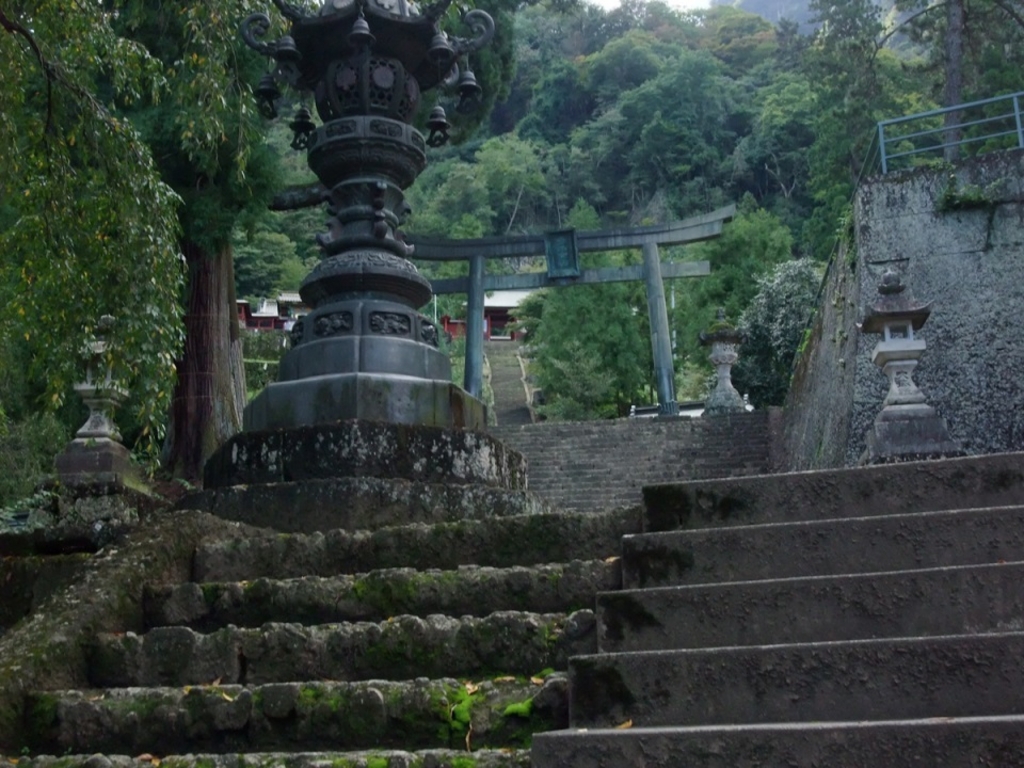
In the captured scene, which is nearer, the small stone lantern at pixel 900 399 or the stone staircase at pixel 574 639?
the stone staircase at pixel 574 639

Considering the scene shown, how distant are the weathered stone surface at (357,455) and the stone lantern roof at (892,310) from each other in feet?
10.5

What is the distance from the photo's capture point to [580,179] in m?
57.3

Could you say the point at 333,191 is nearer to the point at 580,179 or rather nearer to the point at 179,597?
the point at 179,597

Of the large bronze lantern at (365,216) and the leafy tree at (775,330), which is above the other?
the leafy tree at (775,330)

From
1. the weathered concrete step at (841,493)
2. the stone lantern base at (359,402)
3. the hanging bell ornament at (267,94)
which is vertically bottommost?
the weathered concrete step at (841,493)

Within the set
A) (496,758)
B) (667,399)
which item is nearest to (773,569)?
(496,758)

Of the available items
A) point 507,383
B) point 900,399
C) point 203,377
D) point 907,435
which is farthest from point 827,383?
point 507,383

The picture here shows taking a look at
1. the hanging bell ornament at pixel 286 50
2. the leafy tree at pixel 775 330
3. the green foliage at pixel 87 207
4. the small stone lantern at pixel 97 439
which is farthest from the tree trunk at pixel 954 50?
the small stone lantern at pixel 97 439

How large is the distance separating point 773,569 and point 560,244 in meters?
17.4

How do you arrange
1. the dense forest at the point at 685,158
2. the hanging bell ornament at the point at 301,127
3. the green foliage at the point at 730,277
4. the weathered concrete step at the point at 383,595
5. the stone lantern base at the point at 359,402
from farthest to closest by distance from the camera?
the green foliage at the point at 730,277, the dense forest at the point at 685,158, the hanging bell ornament at the point at 301,127, the stone lantern base at the point at 359,402, the weathered concrete step at the point at 383,595

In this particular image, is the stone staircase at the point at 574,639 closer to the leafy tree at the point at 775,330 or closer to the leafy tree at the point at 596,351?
the leafy tree at the point at 775,330

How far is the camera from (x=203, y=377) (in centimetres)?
1296

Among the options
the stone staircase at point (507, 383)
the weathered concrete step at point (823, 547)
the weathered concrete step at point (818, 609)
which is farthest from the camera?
the stone staircase at point (507, 383)

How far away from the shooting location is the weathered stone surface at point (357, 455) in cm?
570
